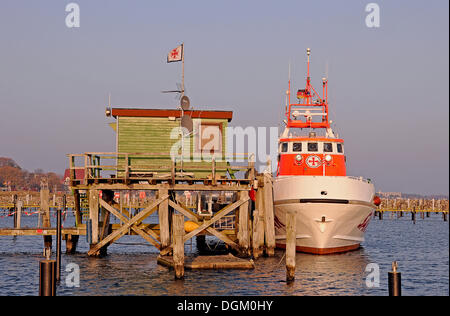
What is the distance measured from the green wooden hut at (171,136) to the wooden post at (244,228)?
281 centimetres

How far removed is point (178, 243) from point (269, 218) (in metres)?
8.41

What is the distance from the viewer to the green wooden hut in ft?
98.9

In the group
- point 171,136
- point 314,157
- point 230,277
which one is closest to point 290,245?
point 230,277

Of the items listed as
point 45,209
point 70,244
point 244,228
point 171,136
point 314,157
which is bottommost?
point 70,244

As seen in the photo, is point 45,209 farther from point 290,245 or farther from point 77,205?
point 290,245

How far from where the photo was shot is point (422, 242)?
151 feet

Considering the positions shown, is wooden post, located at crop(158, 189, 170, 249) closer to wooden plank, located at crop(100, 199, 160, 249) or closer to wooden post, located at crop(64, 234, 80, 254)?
wooden plank, located at crop(100, 199, 160, 249)

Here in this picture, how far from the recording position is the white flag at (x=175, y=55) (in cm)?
3014

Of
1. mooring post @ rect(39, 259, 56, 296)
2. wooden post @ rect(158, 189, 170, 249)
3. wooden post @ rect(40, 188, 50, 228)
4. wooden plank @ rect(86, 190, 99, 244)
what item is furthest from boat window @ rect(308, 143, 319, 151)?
mooring post @ rect(39, 259, 56, 296)

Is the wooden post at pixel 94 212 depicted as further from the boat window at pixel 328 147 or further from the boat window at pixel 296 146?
the boat window at pixel 328 147

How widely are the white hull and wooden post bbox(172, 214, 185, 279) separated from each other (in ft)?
27.3

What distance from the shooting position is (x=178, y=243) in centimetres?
2111
